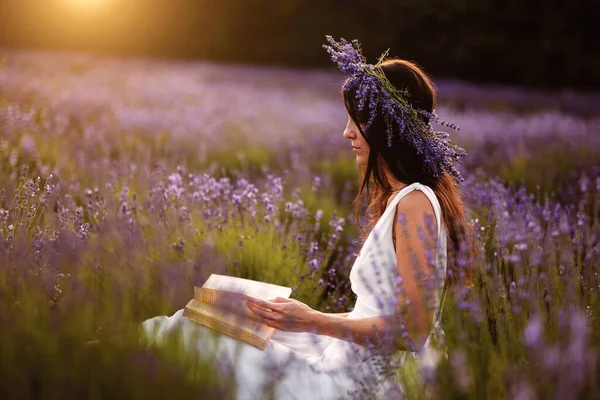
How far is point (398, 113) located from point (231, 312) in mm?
902

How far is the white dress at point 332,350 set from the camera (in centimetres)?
188

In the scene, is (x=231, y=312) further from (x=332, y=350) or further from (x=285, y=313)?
(x=332, y=350)

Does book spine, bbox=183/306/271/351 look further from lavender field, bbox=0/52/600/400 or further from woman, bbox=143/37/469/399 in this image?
lavender field, bbox=0/52/600/400

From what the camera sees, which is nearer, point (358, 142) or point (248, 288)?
point (248, 288)

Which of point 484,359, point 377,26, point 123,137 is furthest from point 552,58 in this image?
point 484,359

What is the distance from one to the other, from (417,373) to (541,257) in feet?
3.17

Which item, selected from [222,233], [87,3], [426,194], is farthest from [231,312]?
[87,3]

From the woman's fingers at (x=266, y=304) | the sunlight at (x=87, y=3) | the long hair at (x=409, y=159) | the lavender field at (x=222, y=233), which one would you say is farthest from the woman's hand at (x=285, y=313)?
the sunlight at (x=87, y=3)

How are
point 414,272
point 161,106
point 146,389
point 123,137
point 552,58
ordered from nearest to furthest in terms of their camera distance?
point 146,389
point 414,272
point 123,137
point 161,106
point 552,58

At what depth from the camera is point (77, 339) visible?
1739 millimetres

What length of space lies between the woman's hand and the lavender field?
0.25 m

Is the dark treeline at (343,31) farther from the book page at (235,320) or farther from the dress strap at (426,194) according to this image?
the book page at (235,320)

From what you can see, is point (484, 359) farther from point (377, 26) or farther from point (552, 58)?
point (377, 26)

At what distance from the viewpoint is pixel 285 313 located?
2.14 metres
